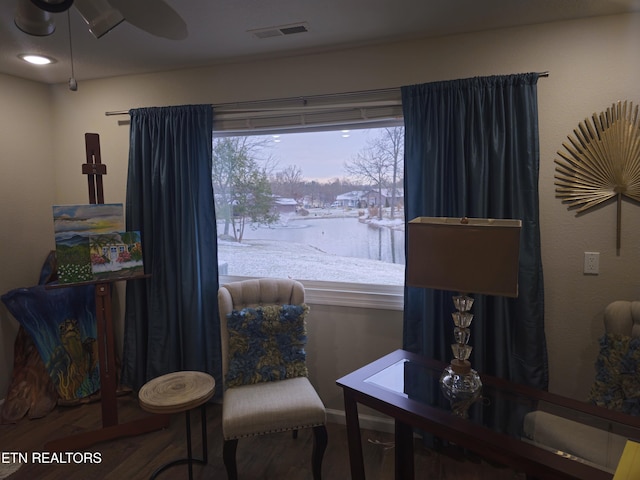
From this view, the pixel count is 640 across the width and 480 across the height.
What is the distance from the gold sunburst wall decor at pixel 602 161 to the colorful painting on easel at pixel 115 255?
→ 2.61m

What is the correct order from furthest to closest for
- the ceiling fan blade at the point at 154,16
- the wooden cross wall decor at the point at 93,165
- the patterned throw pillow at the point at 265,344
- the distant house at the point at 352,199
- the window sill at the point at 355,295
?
the distant house at the point at 352,199
the window sill at the point at 355,295
the wooden cross wall decor at the point at 93,165
the patterned throw pillow at the point at 265,344
the ceiling fan blade at the point at 154,16

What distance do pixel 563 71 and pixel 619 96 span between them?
0.31 m

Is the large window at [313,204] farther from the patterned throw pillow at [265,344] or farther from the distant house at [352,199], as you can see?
the patterned throw pillow at [265,344]

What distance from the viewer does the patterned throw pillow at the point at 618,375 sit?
1775 millimetres

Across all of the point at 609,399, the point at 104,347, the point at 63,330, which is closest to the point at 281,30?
the point at 104,347

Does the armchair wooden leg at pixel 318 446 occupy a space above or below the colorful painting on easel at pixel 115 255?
below

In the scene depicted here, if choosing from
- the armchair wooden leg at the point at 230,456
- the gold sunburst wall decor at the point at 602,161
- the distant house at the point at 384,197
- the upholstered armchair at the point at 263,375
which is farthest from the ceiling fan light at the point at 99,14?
the gold sunburst wall decor at the point at 602,161

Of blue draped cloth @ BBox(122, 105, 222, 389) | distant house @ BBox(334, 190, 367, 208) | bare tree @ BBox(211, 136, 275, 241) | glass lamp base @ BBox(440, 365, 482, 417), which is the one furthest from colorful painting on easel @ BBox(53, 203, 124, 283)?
glass lamp base @ BBox(440, 365, 482, 417)

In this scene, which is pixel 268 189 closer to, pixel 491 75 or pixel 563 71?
pixel 491 75

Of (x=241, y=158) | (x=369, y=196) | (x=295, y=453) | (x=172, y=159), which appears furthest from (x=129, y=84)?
(x=295, y=453)

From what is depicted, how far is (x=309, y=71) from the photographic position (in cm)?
262

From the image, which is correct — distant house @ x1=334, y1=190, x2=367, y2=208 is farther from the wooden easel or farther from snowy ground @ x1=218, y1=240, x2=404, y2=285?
the wooden easel

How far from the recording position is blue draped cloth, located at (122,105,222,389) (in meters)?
2.82

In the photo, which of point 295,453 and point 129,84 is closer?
point 295,453
